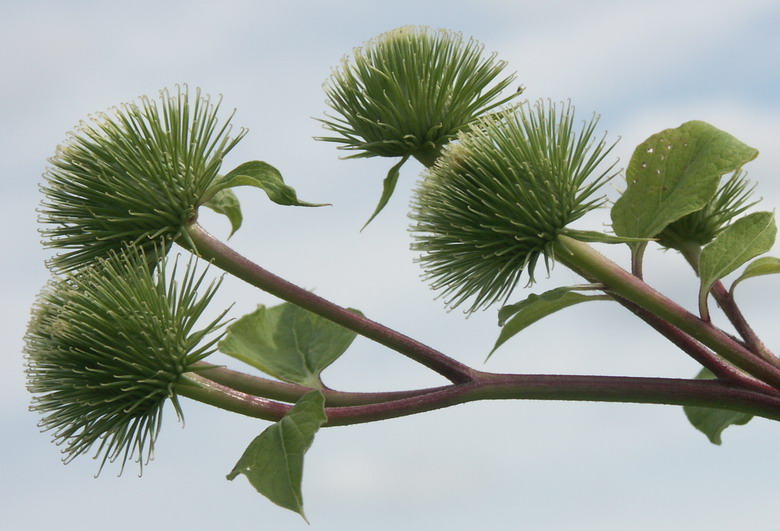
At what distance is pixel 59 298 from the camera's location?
3166 millimetres

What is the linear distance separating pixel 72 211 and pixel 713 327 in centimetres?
219

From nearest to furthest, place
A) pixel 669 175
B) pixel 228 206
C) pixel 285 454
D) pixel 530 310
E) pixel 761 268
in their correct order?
1. pixel 285 454
2. pixel 669 175
3. pixel 530 310
4. pixel 761 268
5. pixel 228 206

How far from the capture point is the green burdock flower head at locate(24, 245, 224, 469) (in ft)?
9.75

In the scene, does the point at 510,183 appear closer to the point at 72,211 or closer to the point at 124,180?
the point at 124,180

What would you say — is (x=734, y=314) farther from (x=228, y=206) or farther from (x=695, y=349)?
(x=228, y=206)

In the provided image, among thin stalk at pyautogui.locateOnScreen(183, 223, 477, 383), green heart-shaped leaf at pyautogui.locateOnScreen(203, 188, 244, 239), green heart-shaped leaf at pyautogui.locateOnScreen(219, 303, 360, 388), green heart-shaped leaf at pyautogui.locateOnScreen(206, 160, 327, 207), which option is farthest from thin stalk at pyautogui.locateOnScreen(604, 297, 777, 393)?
green heart-shaped leaf at pyautogui.locateOnScreen(203, 188, 244, 239)

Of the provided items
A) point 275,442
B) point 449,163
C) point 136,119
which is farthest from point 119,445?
point 449,163

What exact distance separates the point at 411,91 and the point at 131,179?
1.01 m

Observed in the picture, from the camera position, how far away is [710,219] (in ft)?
11.1

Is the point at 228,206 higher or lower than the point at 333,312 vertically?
higher

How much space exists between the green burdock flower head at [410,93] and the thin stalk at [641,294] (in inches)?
26.8

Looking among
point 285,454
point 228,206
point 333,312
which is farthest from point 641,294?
point 228,206

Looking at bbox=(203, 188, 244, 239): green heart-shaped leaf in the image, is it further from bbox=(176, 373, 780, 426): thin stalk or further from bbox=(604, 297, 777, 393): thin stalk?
bbox=(604, 297, 777, 393): thin stalk

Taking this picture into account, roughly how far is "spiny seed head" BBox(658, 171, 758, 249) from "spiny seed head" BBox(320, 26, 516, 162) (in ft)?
2.57
